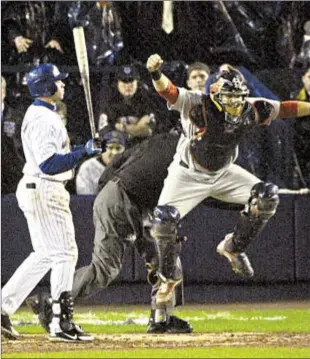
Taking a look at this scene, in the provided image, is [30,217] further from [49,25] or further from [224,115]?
[49,25]

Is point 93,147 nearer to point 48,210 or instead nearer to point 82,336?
point 48,210

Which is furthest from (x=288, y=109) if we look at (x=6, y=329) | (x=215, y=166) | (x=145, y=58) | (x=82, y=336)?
(x=6, y=329)

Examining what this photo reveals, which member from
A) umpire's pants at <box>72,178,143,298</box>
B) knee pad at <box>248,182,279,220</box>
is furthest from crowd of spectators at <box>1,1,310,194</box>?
knee pad at <box>248,182,279,220</box>

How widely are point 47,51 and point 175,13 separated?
4.04 feet

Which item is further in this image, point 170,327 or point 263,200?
point 170,327

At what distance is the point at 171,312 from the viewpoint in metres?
11.1

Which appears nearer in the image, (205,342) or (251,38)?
(205,342)

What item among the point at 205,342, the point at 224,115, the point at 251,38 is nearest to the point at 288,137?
the point at 251,38

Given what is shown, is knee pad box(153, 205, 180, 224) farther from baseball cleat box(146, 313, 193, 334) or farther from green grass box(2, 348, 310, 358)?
green grass box(2, 348, 310, 358)

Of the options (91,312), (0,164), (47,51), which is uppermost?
(47,51)

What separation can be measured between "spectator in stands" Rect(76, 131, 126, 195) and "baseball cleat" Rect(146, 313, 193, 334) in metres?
1.96

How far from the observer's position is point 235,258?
11422 millimetres

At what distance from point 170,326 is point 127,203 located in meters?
1.35

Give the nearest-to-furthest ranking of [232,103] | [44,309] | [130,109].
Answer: [44,309] → [232,103] → [130,109]
